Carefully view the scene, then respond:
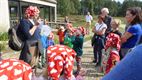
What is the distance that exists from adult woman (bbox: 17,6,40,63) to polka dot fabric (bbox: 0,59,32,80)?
309 centimetres

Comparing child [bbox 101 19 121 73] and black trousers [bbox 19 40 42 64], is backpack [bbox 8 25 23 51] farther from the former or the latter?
child [bbox 101 19 121 73]

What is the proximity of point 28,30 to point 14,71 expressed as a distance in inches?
127

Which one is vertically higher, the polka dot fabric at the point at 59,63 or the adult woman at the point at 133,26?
the adult woman at the point at 133,26

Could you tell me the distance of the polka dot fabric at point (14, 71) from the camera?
7.49ft

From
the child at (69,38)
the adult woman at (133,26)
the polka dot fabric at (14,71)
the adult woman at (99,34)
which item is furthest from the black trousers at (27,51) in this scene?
the polka dot fabric at (14,71)

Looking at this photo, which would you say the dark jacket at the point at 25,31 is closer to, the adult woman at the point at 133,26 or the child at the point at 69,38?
the adult woman at the point at 133,26

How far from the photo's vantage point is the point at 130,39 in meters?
5.15

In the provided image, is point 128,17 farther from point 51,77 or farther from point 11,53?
point 11,53

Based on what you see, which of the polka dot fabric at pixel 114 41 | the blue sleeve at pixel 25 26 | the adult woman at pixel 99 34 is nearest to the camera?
the blue sleeve at pixel 25 26

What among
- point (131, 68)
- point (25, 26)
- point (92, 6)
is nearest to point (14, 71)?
point (131, 68)

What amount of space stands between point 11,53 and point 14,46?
5653mm

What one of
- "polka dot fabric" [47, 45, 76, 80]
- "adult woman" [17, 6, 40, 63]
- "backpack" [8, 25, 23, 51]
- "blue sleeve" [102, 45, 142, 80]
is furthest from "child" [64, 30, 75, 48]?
"blue sleeve" [102, 45, 142, 80]

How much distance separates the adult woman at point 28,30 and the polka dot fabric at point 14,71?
10.1 ft

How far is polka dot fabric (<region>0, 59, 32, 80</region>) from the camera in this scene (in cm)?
228
